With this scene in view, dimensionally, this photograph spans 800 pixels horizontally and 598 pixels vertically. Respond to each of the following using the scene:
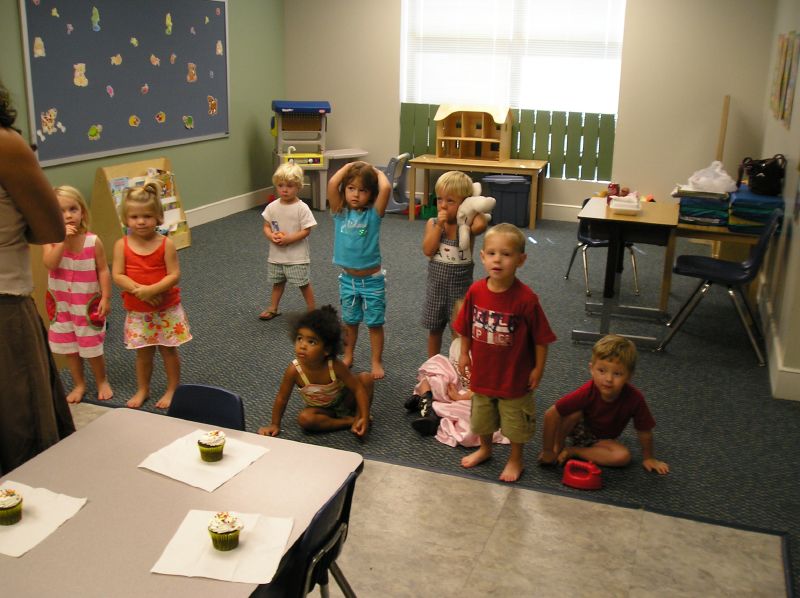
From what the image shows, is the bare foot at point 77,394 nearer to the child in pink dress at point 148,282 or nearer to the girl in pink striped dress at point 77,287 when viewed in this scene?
the girl in pink striped dress at point 77,287

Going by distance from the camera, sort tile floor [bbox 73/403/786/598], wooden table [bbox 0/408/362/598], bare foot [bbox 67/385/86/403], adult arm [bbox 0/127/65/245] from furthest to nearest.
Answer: bare foot [bbox 67/385/86/403]
tile floor [bbox 73/403/786/598]
adult arm [bbox 0/127/65/245]
wooden table [bbox 0/408/362/598]

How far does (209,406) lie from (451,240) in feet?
5.58

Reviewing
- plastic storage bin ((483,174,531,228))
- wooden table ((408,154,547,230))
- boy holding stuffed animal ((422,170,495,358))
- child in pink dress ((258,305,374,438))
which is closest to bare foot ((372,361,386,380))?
boy holding stuffed animal ((422,170,495,358))

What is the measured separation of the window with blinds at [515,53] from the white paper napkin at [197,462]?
651 cm

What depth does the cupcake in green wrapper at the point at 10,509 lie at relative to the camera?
163cm

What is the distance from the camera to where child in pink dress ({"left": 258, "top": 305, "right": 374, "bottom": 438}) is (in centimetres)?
315

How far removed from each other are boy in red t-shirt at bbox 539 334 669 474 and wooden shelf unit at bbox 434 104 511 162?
4866 mm

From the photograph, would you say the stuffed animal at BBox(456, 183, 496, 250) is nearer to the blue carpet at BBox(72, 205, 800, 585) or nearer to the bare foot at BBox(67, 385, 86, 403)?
the blue carpet at BBox(72, 205, 800, 585)

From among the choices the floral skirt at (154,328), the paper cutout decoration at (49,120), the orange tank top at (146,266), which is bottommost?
the floral skirt at (154,328)

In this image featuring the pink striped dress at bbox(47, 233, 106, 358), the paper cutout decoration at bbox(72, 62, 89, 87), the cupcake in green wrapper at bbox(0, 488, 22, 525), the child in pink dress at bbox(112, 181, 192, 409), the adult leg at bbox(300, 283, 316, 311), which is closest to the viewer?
the cupcake in green wrapper at bbox(0, 488, 22, 525)

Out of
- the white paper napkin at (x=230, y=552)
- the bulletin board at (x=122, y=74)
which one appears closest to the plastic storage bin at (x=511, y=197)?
the bulletin board at (x=122, y=74)

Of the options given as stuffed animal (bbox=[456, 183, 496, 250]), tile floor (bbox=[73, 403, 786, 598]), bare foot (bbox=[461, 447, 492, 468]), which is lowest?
tile floor (bbox=[73, 403, 786, 598])

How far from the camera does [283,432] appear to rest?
346cm

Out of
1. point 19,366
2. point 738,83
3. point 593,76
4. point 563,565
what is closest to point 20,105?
point 19,366
